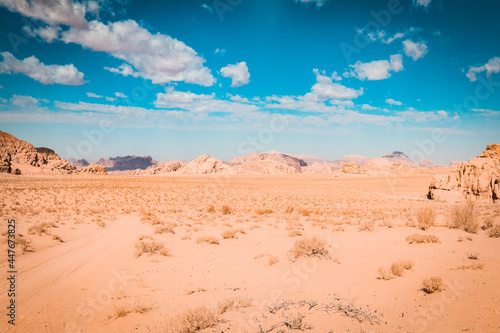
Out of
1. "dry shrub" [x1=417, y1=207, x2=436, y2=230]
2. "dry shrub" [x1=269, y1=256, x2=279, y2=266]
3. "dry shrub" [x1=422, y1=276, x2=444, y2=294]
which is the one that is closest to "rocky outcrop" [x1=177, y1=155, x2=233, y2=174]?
"dry shrub" [x1=417, y1=207, x2=436, y2=230]

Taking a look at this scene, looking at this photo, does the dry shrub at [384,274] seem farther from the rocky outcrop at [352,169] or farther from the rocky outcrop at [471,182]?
the rocky outcrop at [352,169]

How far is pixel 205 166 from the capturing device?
410 ft

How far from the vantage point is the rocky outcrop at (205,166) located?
123400mm

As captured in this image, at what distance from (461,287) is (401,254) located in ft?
10.1

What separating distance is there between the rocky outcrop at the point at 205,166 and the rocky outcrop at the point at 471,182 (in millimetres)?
106545

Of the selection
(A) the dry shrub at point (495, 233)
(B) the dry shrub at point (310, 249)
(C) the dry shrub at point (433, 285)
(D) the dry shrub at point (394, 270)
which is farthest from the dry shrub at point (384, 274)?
(A) the dry shrub at point (495, 233)

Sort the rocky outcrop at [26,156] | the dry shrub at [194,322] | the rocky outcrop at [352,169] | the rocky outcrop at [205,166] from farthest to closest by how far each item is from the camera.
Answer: the rocky outcrop at [205,166], the rocky outcrop at [26,156], the rocky outcrop at [352,169], the dry shrub at [194,322]

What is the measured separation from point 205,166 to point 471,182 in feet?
368

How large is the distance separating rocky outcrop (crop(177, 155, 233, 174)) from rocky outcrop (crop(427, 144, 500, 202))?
107 m

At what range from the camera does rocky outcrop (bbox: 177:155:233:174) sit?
123400mm

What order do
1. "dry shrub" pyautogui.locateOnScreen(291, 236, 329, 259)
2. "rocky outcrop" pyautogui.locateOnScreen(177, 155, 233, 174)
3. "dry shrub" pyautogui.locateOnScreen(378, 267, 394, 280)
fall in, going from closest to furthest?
"dry shrub" pyautogui.locateOnScreen(378, 267, 394, 280), "dry shrub" pyautogui.locateOnScreen(291, 236, 329, 259), "rocky outcrop" pyautogui.locateOnScreen(177, 155, 233, 174)

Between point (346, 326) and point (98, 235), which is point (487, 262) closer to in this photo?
point (346, 326)

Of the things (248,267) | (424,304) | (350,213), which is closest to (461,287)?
(424,304)

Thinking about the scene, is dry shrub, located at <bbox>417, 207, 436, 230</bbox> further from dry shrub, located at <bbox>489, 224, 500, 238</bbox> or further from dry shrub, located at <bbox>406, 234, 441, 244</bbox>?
dry shrub, located at <bbox>406, 234, 441, 244</bbox>
